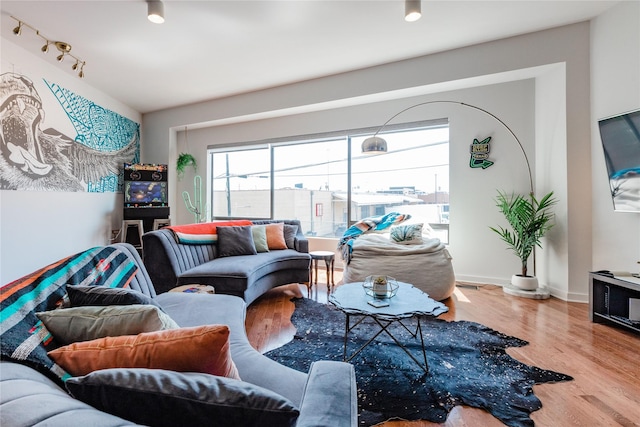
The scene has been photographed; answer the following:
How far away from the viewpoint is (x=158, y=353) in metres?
0.71

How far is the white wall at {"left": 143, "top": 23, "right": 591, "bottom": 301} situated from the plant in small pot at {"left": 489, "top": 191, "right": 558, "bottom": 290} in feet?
0.50

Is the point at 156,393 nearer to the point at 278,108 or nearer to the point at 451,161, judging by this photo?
the point at 451,161

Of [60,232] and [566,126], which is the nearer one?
[566,126]

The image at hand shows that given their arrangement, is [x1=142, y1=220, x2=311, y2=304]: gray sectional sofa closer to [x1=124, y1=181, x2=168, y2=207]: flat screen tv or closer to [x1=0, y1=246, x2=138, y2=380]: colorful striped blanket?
[x1=0, y1=246, x2=138, y2=380]: colorful striped blanket

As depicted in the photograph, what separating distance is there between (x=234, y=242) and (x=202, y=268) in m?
0.63

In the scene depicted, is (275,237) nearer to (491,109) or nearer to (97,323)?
(97,323)

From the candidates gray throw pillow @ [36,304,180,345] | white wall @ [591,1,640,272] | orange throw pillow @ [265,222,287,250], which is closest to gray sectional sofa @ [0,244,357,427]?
gray throw pillow @ [36,304,180,345]

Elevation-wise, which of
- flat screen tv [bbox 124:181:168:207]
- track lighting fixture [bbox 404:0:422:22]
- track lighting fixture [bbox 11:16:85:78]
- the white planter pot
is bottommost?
the white planter pot

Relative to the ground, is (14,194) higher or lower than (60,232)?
higher

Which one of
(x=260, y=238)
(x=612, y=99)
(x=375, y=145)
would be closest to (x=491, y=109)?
(x=612, y=99)

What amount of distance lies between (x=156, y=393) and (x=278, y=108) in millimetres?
4490

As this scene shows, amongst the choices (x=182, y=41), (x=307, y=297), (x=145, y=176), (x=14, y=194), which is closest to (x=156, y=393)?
(x=307, y=297)

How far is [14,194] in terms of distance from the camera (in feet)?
11.2

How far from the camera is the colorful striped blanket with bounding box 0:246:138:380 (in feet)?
2.47
